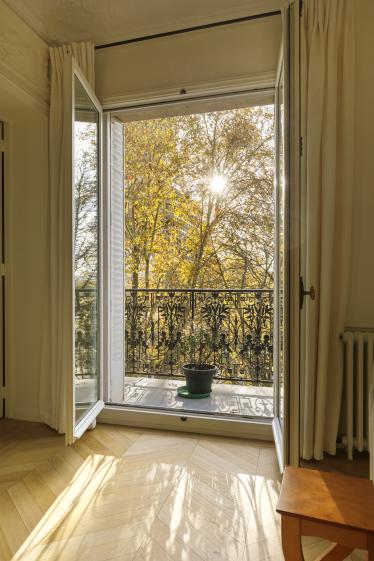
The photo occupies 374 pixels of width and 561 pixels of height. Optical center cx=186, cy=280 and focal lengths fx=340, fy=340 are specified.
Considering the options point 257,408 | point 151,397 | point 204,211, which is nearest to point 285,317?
point 257,408

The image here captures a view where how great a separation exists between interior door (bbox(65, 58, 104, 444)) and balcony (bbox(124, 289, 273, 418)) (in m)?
1.23

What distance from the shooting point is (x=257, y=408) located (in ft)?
10.7

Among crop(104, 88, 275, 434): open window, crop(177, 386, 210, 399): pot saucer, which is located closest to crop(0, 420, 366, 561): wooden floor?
crop(177, 386, 210, 399): pot saucer

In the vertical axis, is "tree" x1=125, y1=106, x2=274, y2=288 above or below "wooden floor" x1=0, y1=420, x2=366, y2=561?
above

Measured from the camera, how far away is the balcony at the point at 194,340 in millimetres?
3832
